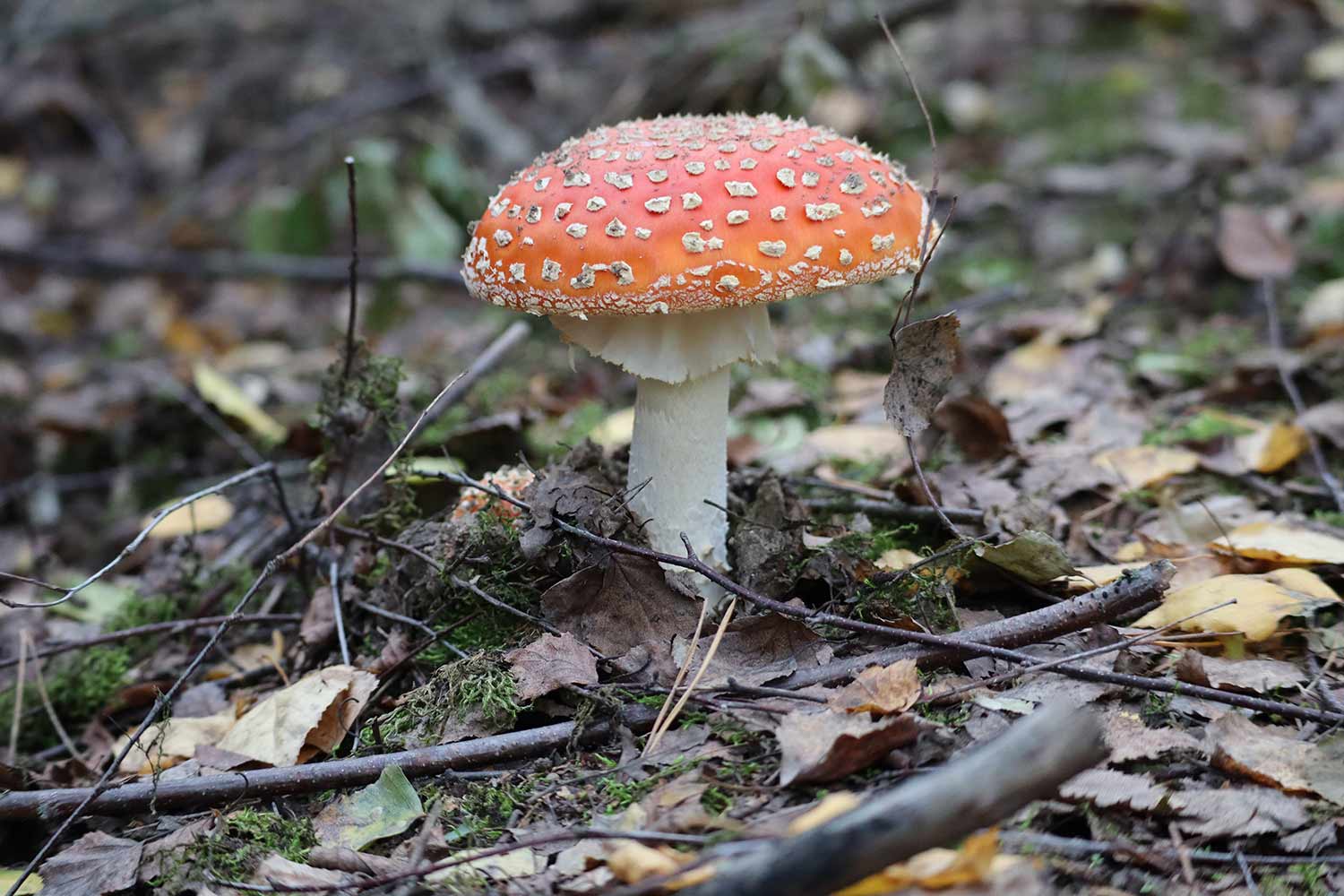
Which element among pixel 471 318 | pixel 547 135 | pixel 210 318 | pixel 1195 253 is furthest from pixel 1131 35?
pixel 210 318

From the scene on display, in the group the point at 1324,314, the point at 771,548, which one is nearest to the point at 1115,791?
the point at 771,548

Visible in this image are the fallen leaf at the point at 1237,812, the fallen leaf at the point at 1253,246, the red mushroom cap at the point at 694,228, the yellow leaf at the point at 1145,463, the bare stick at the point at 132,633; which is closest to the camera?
the fallen leaf at the point at 1237,812

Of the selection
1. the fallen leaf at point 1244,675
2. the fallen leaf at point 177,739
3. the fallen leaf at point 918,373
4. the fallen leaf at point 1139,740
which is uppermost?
the fallen leaf at point 918,373

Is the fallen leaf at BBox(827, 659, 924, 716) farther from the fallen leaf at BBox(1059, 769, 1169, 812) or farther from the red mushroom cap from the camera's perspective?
the red mushroom cap

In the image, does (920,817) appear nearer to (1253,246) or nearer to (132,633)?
(132,633)

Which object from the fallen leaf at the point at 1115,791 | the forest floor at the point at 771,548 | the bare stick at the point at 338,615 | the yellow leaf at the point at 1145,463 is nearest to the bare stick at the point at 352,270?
the forest floor at the point at 771,548

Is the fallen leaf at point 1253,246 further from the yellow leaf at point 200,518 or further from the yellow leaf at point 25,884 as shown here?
the yellow leaf at point 25,884

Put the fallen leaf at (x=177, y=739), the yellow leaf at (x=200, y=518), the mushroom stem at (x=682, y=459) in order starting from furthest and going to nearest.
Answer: the yellow leaf at (x=200, y=518) < the mushroom stem at (x=682, y=459) < the fallen leaf at (x=177, y=739)
